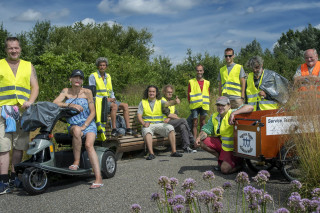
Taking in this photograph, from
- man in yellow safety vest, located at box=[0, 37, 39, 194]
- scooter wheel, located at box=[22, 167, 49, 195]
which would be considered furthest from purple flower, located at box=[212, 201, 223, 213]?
man in yellow safety vest, located at box=[0, 37, 39, 194]

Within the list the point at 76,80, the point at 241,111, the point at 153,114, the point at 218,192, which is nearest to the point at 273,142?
the point at 241,111

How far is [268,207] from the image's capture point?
4.28 m

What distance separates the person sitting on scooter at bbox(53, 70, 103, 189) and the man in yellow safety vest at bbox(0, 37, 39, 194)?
0.57 m

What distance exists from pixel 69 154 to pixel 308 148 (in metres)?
3.71

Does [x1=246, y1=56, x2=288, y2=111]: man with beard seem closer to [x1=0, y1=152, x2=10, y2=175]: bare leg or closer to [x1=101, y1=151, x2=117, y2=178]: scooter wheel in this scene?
[x1=101, y1=151, x2=117, y2=178]: scooter wheel

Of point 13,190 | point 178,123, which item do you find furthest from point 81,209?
point 178,123

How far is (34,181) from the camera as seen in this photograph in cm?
528

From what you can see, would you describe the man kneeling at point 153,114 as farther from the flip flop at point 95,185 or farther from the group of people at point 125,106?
the flip flop at point 95,185

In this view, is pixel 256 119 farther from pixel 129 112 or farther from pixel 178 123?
pixel 129 112

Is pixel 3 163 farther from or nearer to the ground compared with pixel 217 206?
nearer to the ground

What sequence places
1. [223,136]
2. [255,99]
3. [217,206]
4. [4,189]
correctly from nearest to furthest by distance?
[217,206]
[4,189]
[223,136]
[255,99]

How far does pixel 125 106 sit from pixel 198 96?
199 cm

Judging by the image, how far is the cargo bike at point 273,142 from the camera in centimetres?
527

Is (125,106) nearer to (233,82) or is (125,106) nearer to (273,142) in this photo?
(233,82)
